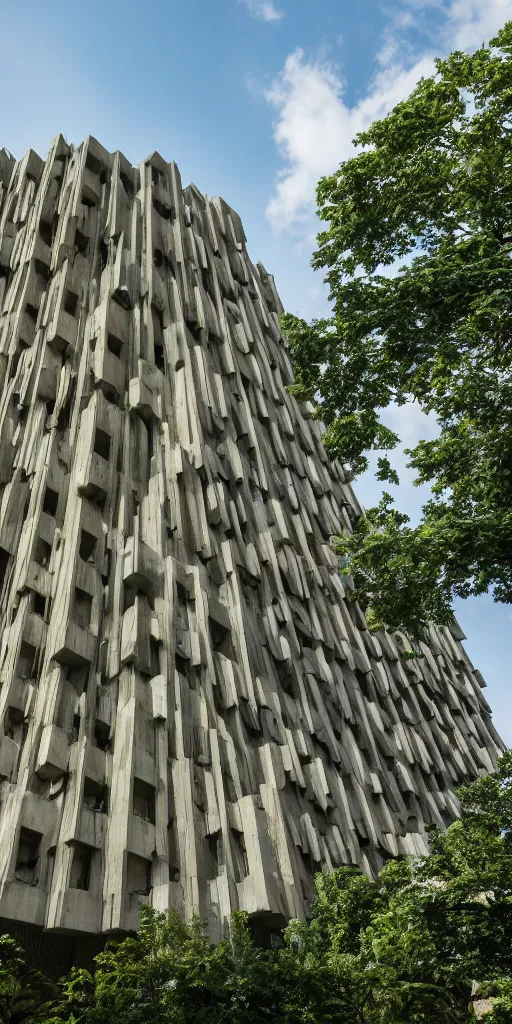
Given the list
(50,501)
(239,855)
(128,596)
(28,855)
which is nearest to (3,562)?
(50,501)

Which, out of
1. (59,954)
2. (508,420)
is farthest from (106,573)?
(508,420)

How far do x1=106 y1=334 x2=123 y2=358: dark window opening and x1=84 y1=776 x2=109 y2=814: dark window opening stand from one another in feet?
36.5

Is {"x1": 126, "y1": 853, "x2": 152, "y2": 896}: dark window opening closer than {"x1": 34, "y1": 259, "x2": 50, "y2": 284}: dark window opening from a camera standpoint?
Yes

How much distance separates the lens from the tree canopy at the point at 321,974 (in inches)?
287

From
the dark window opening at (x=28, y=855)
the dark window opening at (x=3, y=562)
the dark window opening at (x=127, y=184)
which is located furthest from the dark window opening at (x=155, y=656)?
the dark window opening at (x=127, y=184)

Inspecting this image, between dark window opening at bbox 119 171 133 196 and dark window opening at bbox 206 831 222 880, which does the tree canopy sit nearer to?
dark window opening at bbox 206 831 222 880

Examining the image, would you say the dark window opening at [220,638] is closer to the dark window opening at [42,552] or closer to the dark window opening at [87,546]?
the dark window opening at [87,546]

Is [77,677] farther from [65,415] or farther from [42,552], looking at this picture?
[65,415]

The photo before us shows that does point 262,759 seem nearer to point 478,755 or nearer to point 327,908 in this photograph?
point 327,908

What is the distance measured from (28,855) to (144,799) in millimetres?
1777

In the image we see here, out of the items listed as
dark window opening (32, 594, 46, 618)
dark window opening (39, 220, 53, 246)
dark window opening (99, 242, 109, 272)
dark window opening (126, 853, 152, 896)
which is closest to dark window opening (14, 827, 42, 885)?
dark window opening (126, 853, 152, 896)

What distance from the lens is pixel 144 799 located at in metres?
11.0

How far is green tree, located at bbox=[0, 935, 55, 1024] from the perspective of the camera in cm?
715

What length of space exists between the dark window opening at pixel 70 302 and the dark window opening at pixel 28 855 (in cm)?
1381
